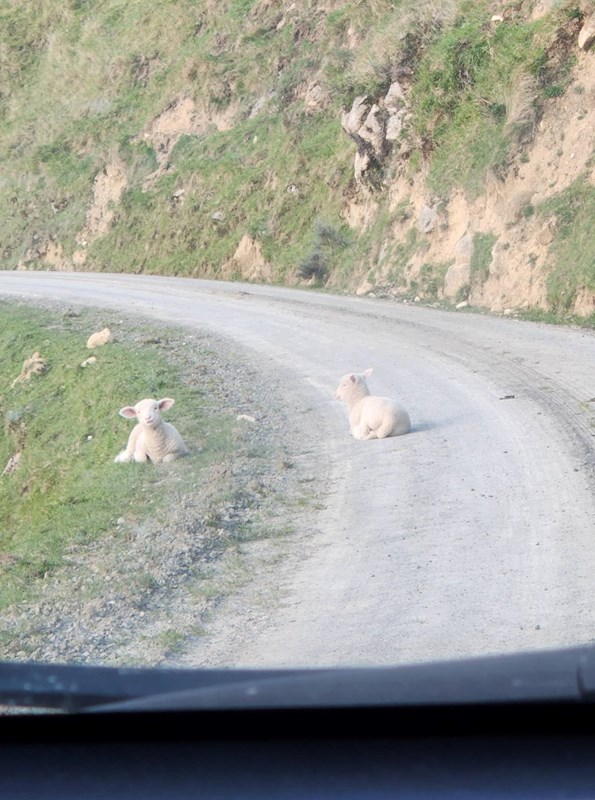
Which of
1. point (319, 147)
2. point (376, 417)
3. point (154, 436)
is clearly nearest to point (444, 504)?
point (376, 417)

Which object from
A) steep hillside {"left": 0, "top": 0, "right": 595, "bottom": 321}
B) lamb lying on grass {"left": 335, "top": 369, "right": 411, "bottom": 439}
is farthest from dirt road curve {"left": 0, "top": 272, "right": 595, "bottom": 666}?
steep hillside {"left": 0, "top": 0, "right": 595, "bottom": 321}

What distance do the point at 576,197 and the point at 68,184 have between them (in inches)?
1008

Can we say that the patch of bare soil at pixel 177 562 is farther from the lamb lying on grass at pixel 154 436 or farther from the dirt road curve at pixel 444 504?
the dirt road curve at pixel 444 504

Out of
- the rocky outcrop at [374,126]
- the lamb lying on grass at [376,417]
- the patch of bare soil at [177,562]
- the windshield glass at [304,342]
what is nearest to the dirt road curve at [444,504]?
the windshield glass at [304,342]

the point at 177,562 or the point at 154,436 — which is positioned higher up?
the point at 154,436

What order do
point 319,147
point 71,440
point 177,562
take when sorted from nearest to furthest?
point 177,562 < point 71,440 < point 319,147

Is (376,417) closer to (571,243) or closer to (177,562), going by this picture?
(177,562)

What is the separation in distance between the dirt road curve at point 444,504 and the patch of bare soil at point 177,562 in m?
0.29

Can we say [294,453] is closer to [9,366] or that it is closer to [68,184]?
[9,366]

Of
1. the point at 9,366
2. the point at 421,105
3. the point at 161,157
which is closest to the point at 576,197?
the point at 421,105

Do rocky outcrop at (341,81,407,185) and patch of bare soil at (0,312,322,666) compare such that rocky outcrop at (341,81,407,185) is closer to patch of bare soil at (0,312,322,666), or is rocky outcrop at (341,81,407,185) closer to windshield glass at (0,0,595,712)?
windshield glass at (0,0,595,712)

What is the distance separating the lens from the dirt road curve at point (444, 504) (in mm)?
6430

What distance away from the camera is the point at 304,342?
1852 cm

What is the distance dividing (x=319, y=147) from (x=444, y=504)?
946 inches
